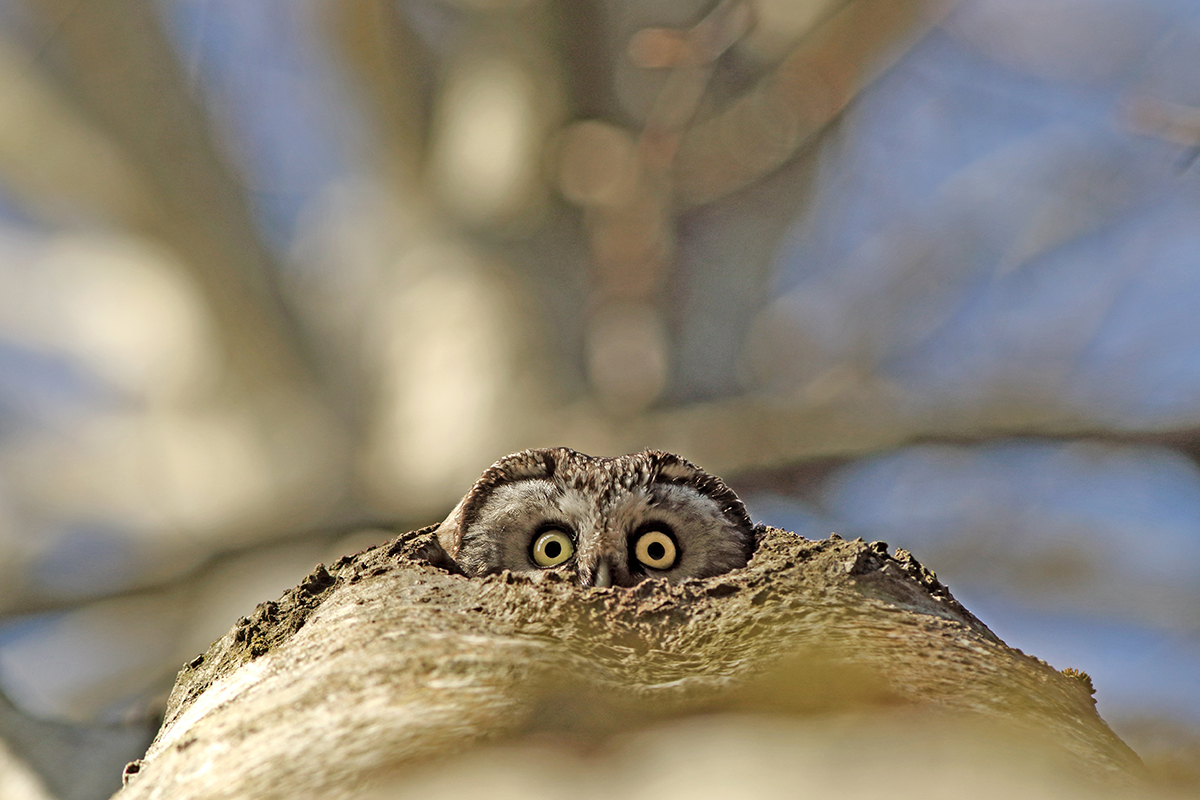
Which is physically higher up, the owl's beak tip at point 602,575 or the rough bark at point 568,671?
the owl's beak tip at point 602,575

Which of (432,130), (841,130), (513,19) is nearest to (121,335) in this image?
(432,130)

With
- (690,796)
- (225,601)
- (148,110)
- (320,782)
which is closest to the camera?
(690,796)

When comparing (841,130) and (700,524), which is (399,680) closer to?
(700,524)

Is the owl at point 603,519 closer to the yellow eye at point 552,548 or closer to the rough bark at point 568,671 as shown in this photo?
the yellow eye at point 552,548

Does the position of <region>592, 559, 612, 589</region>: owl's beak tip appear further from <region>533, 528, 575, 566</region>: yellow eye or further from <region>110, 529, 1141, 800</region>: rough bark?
<region>110, 529, 1141, 800</region>: rough bark

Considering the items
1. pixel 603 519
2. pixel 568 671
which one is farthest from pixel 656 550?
pixel 568 671

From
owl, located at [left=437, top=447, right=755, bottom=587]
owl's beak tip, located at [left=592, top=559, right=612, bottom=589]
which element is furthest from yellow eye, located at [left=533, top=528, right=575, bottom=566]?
owl's beak tip, located at [left=592, top=559, right=612, bottom=589]

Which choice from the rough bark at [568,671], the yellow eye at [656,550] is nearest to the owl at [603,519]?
the yellow eye at [656,550]
